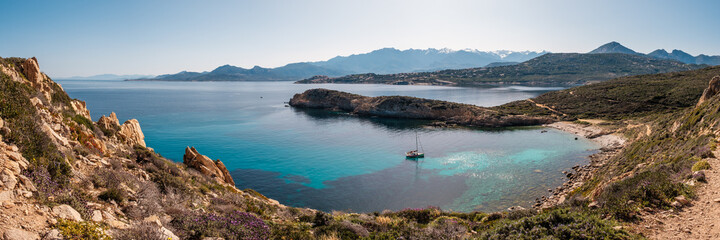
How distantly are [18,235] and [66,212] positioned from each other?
4.56 ft

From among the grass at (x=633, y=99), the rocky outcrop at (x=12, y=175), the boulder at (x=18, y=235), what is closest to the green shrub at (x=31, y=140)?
the rocky outcrop at (x=12, y=175)

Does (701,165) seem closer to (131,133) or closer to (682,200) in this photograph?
(682,200)

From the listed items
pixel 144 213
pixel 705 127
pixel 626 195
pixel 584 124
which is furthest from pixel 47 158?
pixel 584 124

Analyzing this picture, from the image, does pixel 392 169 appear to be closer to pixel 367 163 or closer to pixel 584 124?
pixel 367 163

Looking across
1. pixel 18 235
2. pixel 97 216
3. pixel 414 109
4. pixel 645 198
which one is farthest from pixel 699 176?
pixel 414 109

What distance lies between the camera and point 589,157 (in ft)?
137

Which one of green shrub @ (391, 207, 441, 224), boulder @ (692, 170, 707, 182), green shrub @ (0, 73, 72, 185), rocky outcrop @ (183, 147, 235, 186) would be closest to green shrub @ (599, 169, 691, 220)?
boulder @ (692, 170, 707, 182)

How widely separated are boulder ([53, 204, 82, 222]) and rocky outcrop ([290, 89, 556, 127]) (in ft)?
246

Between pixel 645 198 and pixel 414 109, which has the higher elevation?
pixel 645 198

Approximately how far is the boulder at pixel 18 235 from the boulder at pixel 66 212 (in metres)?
0.94

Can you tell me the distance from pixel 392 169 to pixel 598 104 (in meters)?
64.8

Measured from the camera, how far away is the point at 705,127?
19109 millimetres

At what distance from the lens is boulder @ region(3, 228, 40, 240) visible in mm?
4946

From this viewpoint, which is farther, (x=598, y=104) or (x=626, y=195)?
(x=598, y=104)
